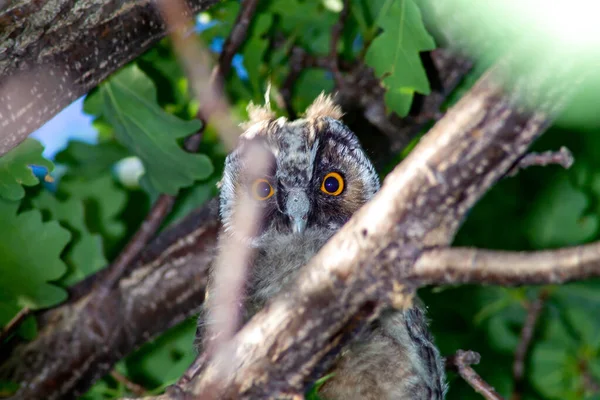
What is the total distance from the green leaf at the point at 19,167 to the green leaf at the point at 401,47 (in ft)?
4.89

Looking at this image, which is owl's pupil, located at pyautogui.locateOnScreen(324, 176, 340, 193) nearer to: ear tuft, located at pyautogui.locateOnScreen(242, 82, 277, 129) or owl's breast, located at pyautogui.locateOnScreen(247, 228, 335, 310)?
owl's breast, located at pyautogui.locateOnScreen(247, 228, 335, 310)

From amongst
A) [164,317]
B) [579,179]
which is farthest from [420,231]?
[579,179]

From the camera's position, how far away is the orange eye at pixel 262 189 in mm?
3084

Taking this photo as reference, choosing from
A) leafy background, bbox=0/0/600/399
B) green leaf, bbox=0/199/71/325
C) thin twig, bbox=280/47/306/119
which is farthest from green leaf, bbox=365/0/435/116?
green leaf, bbox=0/199/71/325

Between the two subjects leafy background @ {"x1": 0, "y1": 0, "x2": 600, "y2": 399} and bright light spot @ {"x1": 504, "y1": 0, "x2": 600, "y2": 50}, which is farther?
leafy background @ {"x1": 0, "y1": 0, "x2": 600, "y2": 399}

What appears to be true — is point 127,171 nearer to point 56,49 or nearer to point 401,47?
point 56,49

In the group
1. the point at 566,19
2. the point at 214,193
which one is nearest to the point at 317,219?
the point at 214,193

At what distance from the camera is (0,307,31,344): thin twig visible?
3182 mm

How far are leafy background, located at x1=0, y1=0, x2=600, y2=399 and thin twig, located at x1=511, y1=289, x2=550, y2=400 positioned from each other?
91 mm

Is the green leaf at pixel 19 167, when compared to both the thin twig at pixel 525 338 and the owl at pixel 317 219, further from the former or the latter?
the thin twig at pixel 525 338

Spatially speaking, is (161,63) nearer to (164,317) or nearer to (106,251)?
(106,251)

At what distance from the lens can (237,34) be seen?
11.8ft

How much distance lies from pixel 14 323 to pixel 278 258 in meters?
1.50

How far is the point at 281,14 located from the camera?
13.0ft
